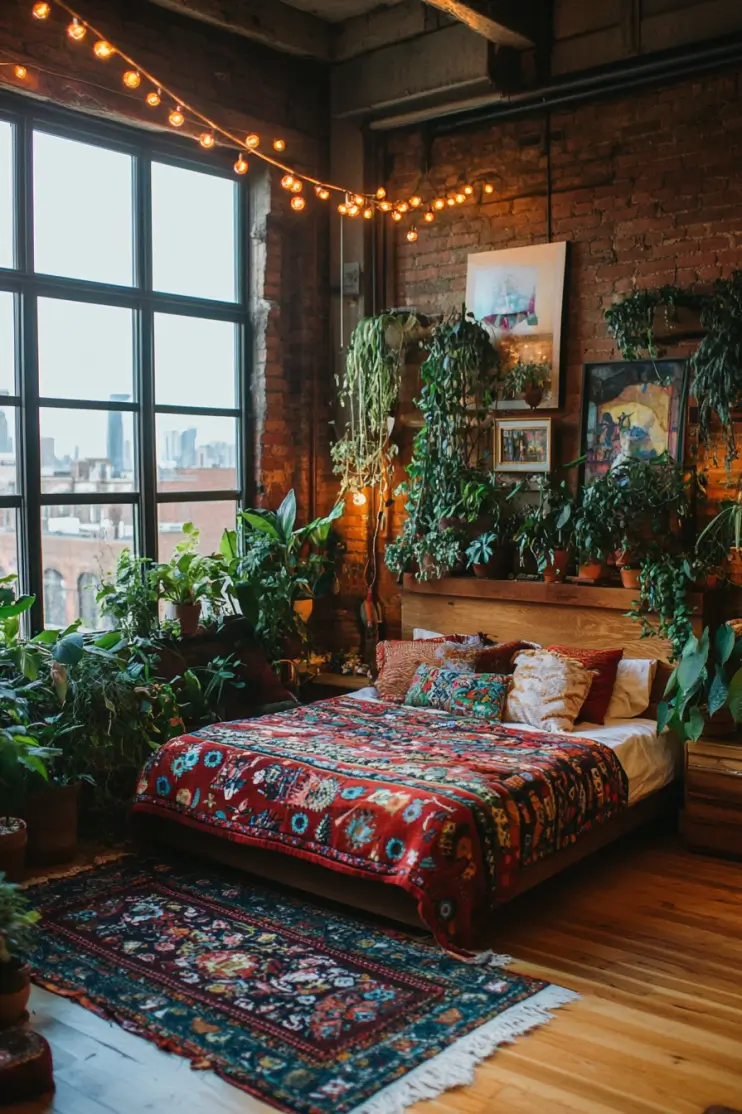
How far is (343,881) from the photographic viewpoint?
4.38 meters

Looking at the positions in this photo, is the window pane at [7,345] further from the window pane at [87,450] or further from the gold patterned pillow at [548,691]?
the gold patterned pillow at [548,691]

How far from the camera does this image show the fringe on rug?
3056 mm

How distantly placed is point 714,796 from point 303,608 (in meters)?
2.69

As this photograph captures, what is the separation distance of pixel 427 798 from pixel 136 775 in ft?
6.13

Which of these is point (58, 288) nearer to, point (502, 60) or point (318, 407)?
point (318, 407)

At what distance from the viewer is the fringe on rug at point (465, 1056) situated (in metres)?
3.06

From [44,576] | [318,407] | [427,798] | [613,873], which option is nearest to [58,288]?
[44,576]

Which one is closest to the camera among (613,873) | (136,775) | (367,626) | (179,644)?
(613,873)

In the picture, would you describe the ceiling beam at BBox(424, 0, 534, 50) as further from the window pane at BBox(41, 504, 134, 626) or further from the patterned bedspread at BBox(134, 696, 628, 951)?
the patterned bedspread at BBox(134, 696, 628, 951)

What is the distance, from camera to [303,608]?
6668 mm

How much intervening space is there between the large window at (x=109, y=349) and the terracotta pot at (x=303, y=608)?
0.68m

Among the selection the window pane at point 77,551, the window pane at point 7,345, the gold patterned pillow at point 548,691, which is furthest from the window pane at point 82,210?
the gold patterned pillow at point 548,691

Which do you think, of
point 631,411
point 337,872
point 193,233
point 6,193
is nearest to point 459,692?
point 337,872

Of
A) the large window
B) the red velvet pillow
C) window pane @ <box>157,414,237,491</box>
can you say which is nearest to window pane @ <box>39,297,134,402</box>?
the large window
